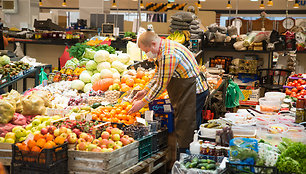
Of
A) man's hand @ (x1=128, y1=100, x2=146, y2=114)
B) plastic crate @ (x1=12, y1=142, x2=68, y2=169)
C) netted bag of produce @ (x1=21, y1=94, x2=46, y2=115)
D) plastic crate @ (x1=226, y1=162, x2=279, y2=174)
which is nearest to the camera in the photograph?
plastic crate @ (x1=226, y1=162, x2=279, y2=174)

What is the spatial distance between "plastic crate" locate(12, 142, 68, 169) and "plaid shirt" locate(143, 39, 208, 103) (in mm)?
1227

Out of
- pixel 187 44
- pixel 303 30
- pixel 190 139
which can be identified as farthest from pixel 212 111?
pixel 303 30

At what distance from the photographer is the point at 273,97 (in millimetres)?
4883

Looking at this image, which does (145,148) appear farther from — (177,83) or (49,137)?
(49,137)

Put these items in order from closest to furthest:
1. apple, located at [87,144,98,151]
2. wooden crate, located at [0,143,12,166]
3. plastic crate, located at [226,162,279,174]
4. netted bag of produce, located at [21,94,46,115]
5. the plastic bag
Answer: plastic crate, located at [226,162,279,174] < apple, located at [87,144,98,151] < wooden crate, located at [0,143,12,166] < netted bag of produce, located at [21,94,46,115] < the plastic bag

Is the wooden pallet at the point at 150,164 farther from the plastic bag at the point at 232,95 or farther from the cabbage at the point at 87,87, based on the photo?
the plastic bag at the point at 232,95

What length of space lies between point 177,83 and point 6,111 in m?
1.85

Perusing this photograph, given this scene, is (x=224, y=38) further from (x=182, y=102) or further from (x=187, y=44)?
(x=182, y=102)

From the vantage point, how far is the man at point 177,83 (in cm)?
384

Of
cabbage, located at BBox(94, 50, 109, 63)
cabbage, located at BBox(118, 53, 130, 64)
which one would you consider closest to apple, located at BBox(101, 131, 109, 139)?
cabbage, located at BBox(94, 50, 109, 63)

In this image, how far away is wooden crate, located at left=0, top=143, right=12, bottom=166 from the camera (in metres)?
3.39

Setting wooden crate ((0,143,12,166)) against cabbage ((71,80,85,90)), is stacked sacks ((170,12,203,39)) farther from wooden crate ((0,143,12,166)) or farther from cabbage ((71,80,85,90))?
wooden crate ((0,143,12,166))

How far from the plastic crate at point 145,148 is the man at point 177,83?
37cm

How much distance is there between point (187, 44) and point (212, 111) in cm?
146
